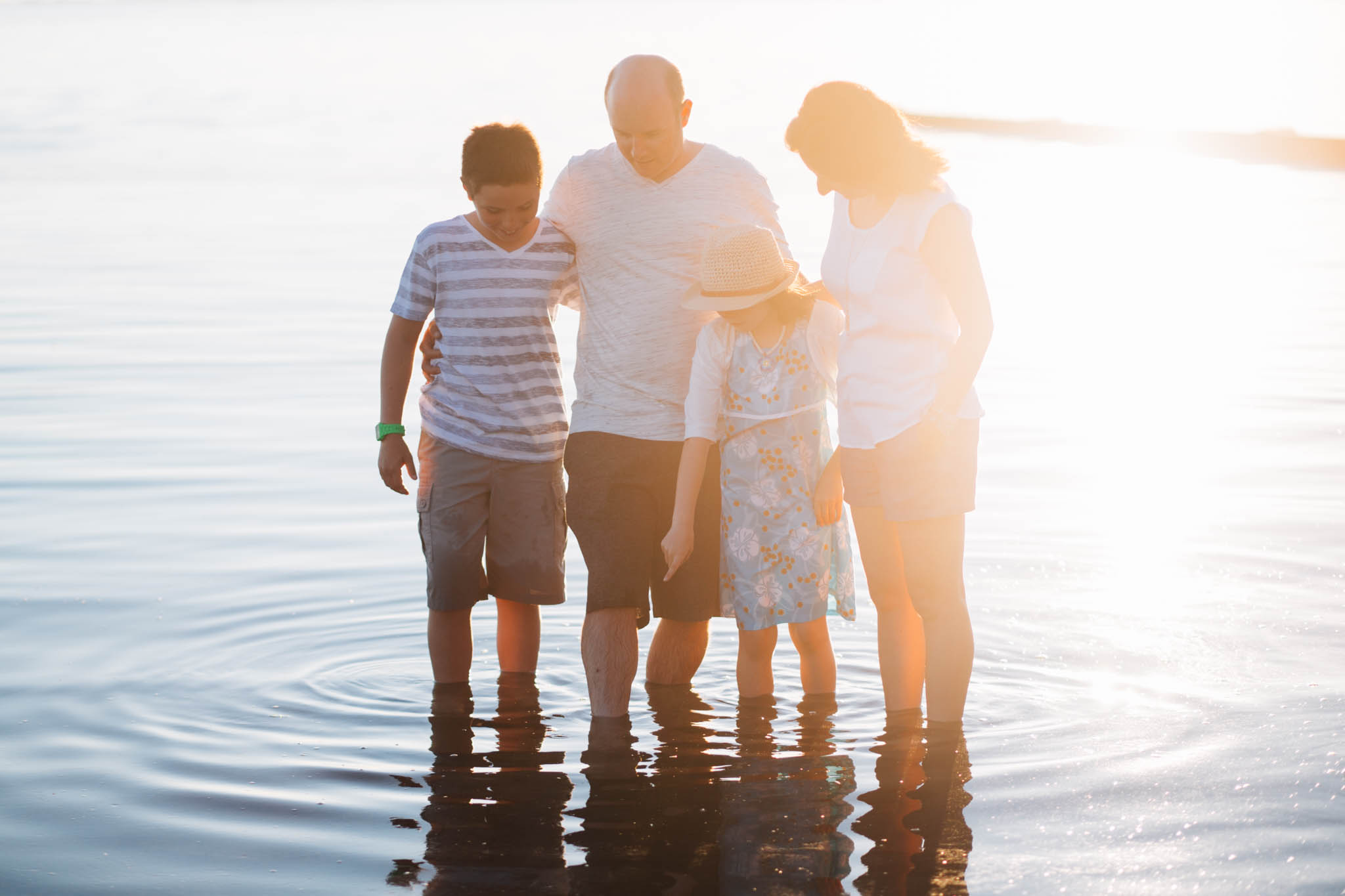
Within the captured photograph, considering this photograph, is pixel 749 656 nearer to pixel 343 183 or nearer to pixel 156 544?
pixel 156 544

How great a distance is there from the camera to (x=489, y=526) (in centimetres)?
549

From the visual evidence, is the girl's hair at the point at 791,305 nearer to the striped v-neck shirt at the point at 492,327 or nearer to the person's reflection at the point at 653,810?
the striped v-neck shirt at the point at 492,327

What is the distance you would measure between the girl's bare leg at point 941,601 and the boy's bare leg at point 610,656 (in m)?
0.85

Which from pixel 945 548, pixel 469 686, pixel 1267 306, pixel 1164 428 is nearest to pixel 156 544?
pixel 469 686

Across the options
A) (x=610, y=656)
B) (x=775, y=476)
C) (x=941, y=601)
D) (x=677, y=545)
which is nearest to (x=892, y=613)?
(x=941, y=601)

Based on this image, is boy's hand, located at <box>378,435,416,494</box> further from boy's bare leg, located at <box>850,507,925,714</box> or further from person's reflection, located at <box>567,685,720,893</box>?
boy's bare leg, located at <box>850,507,925,714</box>

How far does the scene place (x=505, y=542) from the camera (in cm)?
548

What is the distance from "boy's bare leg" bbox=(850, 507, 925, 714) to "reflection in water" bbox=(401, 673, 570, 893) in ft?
3.31

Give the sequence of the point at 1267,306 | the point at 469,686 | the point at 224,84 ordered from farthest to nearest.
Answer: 1. the point at 224,84
2. the point at 1267,306
3. the point at 469,686

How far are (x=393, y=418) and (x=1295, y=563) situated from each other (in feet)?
12.6

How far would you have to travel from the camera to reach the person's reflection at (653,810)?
399 centimetres

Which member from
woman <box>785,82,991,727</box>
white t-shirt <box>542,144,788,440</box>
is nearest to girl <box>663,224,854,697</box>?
white t-shirt <box>542,144,788,440</box>

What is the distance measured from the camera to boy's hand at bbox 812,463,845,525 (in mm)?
5078

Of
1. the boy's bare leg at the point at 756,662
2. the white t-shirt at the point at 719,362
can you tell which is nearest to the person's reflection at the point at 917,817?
the boy's bare leg at the point at 756,662
